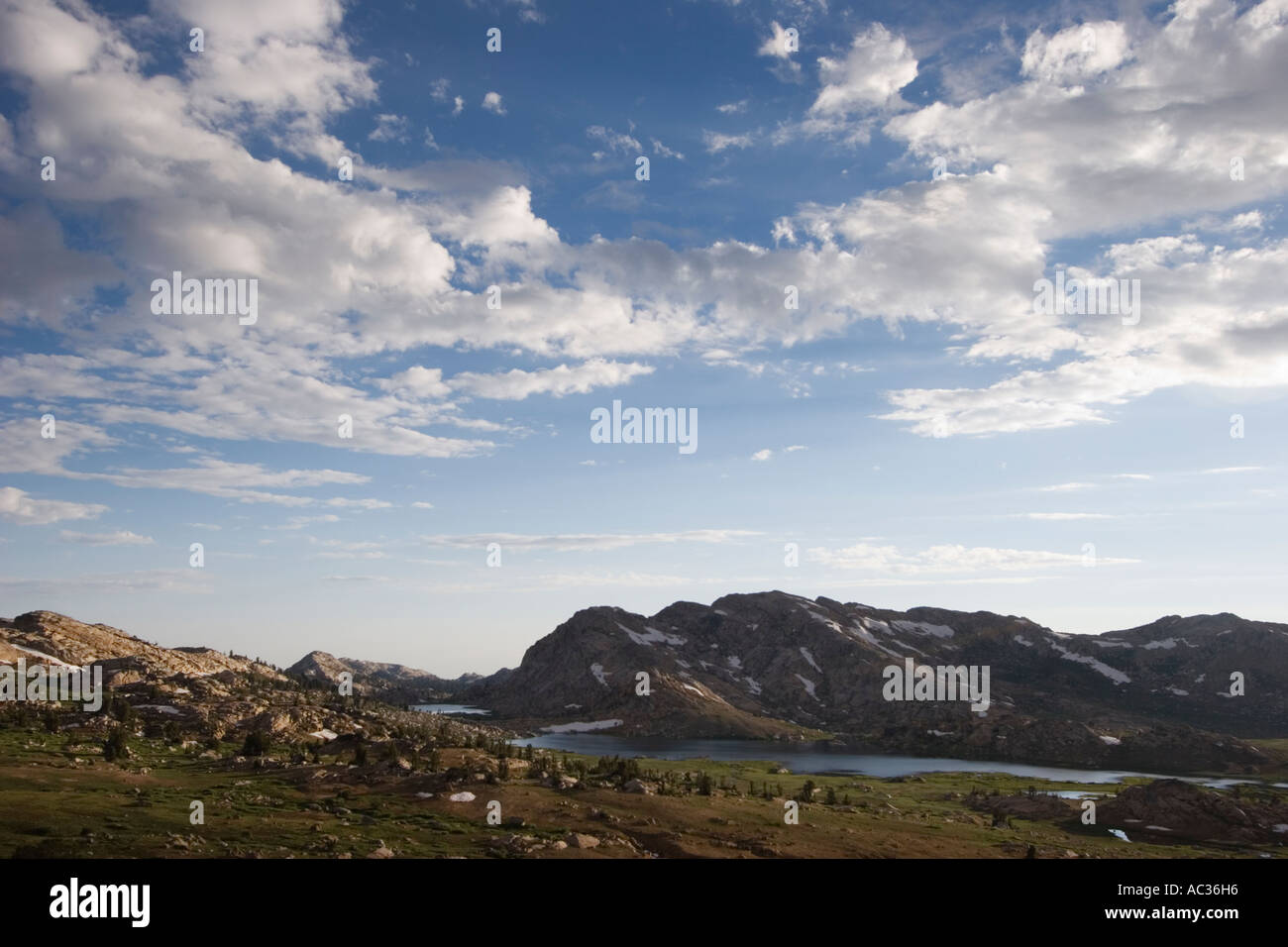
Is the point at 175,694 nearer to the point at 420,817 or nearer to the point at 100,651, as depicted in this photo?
the point at 100,651

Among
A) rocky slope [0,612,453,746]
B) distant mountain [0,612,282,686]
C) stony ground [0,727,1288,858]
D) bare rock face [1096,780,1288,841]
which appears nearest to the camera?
stony ground [0,727,1288,858]

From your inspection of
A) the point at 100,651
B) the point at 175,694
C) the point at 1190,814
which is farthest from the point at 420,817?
the point at 100,651

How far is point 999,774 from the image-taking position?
16688cm

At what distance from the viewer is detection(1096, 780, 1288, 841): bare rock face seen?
318 feet

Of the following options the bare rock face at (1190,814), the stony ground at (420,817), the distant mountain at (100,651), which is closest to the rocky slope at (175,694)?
the distant mountain at (100,651)

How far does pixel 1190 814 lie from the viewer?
101m

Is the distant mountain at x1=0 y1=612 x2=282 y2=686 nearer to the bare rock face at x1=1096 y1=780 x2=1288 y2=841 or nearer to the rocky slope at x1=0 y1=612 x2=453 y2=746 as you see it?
the rocky slope at x1=0 y1=612 x2=453 y2=746

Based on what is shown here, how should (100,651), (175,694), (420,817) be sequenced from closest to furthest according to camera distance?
(420,817) → (175,694) → (100,651)

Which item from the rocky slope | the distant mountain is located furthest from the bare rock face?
the distant mountain
